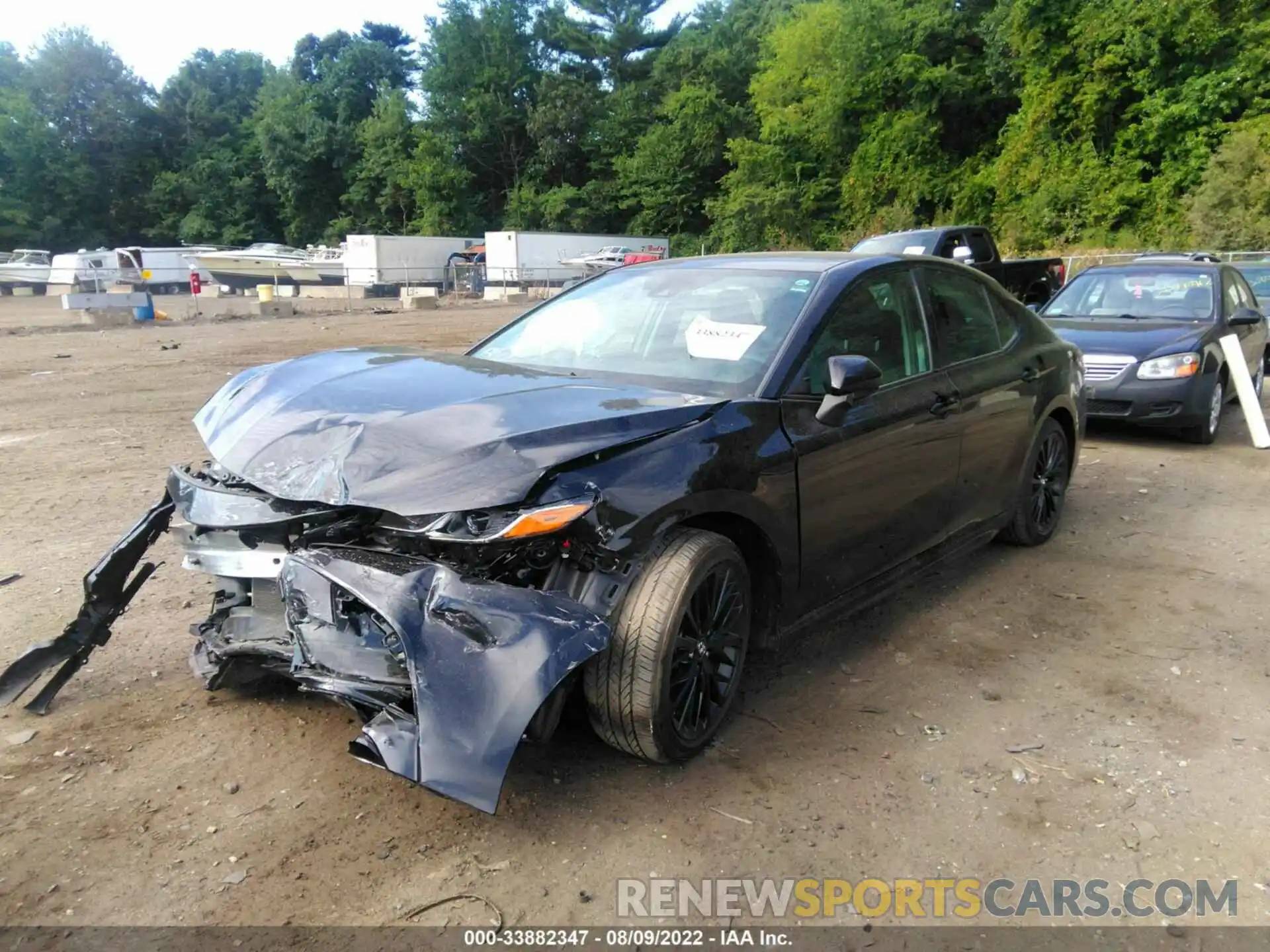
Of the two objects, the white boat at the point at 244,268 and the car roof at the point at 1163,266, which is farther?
the white boat at the point at 244,268

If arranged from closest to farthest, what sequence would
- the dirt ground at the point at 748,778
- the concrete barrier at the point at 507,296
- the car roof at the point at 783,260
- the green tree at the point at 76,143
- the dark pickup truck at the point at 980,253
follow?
1. the dirt ground at the point at 748,778
2. the car roof at the point at 783,260
3. the dark pickup truck at the point at 980,253
4. the concrete barrier at the point at 507,296
5. the green tree at the point at 76,143

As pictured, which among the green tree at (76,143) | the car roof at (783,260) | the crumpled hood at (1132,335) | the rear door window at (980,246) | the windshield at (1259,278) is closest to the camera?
the car roof at (783,260)

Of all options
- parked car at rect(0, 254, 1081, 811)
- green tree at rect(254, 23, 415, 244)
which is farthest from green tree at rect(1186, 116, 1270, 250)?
green tree at rect(254, 23, 415, 244)

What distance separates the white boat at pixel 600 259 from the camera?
4122 cm

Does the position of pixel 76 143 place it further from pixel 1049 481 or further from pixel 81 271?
pixel 1049 481

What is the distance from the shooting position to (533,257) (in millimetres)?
41344

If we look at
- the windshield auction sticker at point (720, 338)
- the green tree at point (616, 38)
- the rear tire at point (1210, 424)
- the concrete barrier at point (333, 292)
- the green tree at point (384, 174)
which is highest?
the green tree at point (616, 38)

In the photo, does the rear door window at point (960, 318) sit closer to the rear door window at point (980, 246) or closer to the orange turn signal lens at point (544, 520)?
the orange turn signal lens at point (544, 520)

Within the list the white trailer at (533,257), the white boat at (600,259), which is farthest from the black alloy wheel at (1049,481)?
the white boat at (600,259)

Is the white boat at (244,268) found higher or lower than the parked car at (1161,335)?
higher

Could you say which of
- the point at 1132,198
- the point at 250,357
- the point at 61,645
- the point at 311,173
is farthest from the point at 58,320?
the point at 311,173

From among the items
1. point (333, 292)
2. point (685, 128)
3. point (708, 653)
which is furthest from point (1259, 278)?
point (685, 128)

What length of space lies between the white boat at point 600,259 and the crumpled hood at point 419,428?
→ 120ft

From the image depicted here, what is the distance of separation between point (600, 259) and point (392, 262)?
371 inches
